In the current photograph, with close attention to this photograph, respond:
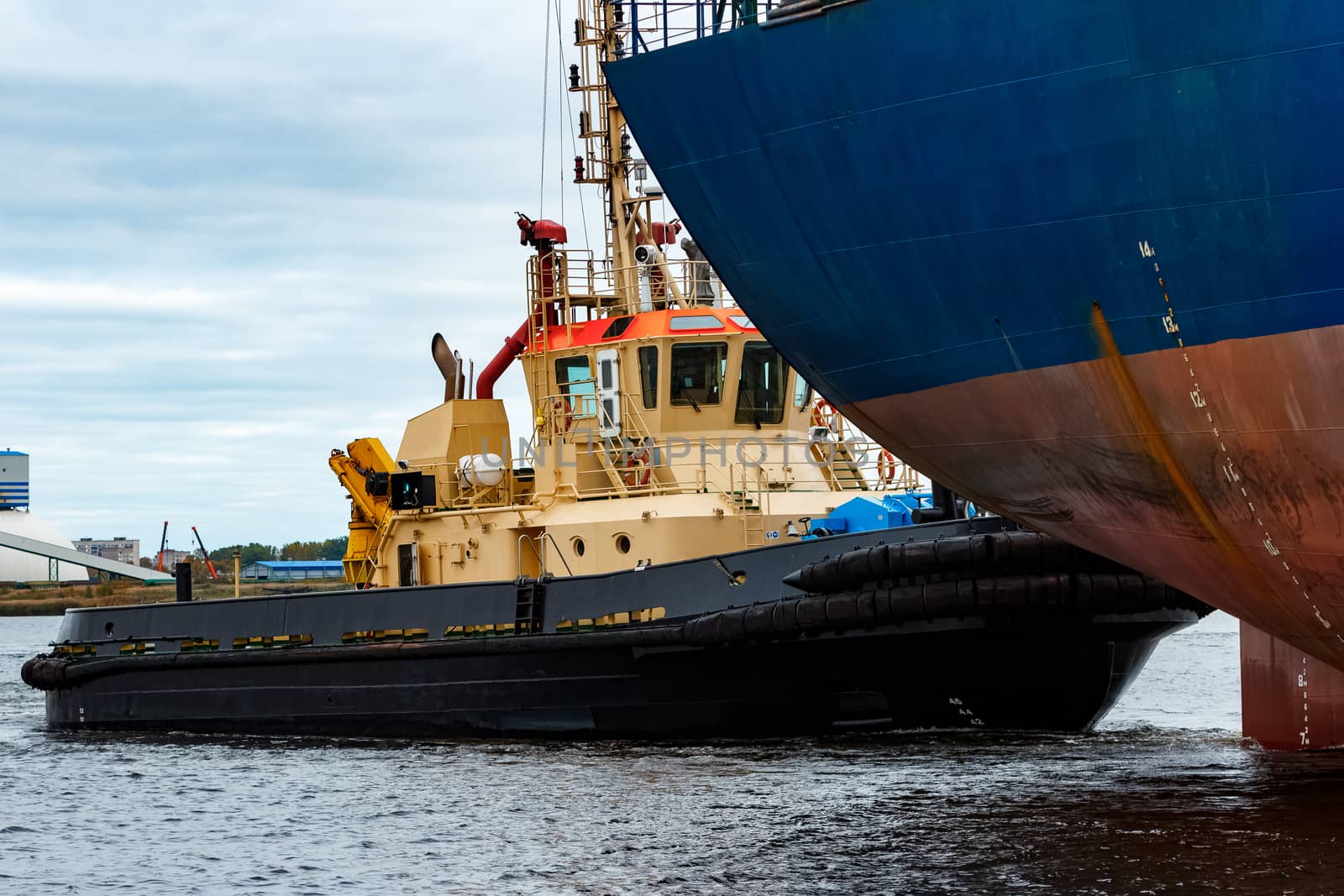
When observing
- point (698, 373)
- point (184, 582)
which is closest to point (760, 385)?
point (698, 373)

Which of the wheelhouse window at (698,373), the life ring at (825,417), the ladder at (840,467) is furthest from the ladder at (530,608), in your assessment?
the life ring at (825,417)

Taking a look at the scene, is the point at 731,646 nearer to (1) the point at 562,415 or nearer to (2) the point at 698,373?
(2) the point at 698,373

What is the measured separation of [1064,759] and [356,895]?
5117 millimetres

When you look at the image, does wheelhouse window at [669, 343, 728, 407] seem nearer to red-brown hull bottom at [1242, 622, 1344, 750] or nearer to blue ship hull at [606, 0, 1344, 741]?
red-brown hull bottom at [1242, 622, 1344, 750]

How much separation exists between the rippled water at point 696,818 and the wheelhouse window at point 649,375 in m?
2.97

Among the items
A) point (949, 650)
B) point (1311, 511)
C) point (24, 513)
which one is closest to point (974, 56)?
point (1311, 511)

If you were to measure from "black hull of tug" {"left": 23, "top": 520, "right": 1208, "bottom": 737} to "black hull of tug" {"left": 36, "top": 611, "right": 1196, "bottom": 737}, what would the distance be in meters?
0.02

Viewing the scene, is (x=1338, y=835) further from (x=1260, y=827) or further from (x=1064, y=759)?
(x=1064, y=759)

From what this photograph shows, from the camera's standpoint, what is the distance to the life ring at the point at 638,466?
1321 cm

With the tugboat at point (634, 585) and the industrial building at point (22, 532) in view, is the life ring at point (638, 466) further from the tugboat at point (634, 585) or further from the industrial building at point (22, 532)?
the industrial building at point (22, 532)

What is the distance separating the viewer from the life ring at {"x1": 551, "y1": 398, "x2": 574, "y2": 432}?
13.8m

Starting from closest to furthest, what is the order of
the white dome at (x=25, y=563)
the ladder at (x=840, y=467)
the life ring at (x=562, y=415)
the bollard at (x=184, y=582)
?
the ladder at (x=840, y=467), the life ring at (x=562, y=415), the bollard at (x=184, y=582), the white dome at (x=25, y=563)

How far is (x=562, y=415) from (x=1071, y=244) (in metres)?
8.02

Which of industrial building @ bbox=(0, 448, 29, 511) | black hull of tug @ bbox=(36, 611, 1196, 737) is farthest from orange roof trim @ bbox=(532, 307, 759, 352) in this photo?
industrial building @ bbox=(0, 448, 29, 511)
